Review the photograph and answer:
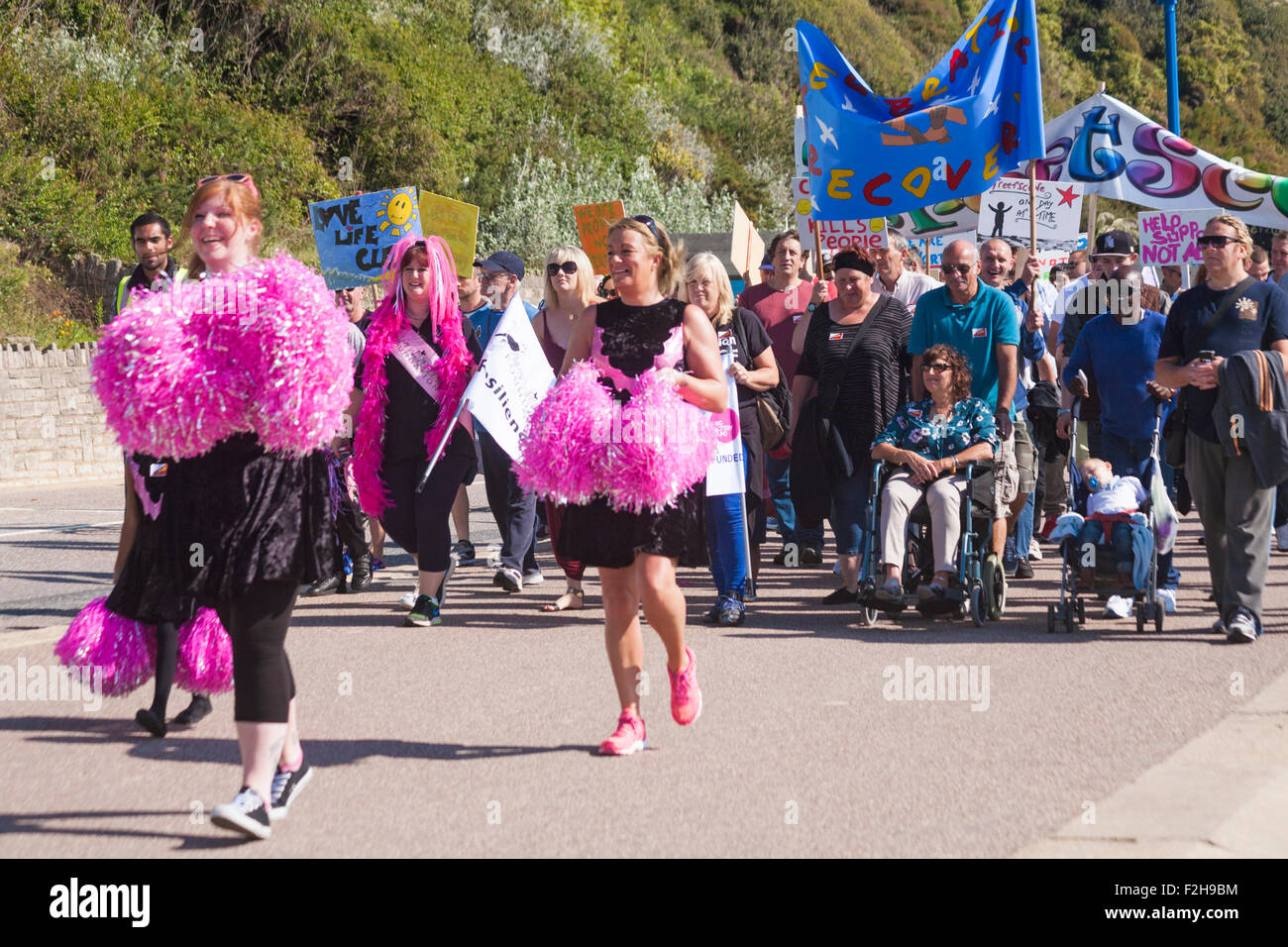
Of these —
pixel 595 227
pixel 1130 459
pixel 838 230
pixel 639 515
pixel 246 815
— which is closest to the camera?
pixel 246 815

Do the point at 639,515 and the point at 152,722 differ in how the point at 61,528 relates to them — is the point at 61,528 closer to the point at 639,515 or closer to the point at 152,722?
the point at 152,722

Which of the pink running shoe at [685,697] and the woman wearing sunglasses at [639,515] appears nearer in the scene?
the woman wearing sunglasses at [639,515]

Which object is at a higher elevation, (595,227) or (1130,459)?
(595,227)

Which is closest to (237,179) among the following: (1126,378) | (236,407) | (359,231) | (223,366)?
(223,366)

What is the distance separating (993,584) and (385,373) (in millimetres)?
3463

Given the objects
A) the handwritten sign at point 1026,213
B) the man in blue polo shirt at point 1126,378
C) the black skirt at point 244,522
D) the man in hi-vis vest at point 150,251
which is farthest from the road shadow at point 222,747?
the handwritten sign at point 1026,213

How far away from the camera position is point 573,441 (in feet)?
18.1

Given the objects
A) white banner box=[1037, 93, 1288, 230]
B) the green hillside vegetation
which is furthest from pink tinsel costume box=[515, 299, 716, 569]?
the green hillside vegetation

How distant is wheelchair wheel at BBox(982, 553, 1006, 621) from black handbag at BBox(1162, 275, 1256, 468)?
1041mm

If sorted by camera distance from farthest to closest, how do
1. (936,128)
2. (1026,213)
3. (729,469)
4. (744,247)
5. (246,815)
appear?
(1026,213)
(744,247)
(936,128)
(729,469)
(246,815)

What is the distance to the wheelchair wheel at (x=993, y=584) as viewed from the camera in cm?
824

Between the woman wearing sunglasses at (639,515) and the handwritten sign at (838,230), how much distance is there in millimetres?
4935
